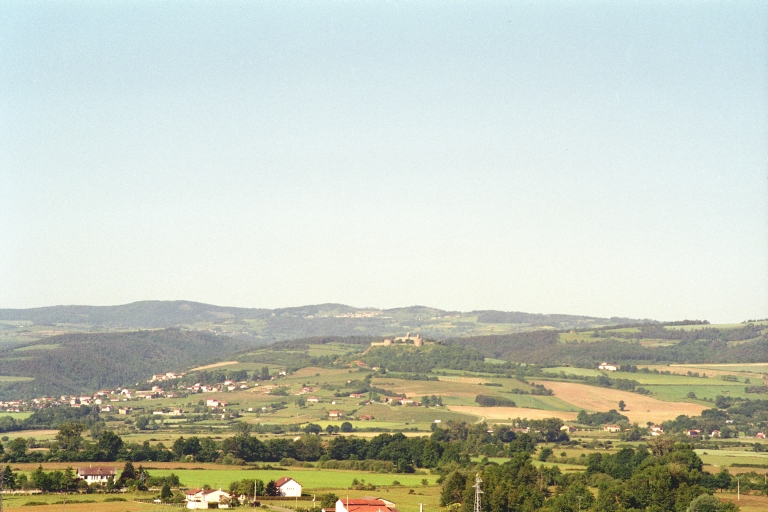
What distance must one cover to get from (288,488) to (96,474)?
1457 cm

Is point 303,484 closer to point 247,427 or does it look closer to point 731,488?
point 731,488

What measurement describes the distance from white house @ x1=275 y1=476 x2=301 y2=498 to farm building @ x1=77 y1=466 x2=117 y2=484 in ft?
39.9

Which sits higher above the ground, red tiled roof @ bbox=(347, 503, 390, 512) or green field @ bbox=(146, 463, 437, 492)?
red tiled roof @ bbox=(347, 503, 390, 512)

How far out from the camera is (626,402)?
122m

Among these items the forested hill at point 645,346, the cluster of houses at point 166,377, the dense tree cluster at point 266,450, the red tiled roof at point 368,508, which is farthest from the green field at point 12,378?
the red tiled roof at point 368,508

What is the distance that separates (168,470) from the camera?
6731cm

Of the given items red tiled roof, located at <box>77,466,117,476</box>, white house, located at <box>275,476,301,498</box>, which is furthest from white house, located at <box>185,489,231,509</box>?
red tiled roof, located at <box>77,466,117,476</box>

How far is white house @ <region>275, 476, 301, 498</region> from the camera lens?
57.5 metres

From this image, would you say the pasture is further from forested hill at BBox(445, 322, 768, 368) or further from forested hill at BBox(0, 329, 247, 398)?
forested hill at BBox(0, 329, 247, 398)

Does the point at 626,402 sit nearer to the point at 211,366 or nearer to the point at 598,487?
the point at 598,487

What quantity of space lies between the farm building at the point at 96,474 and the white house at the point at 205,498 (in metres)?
10.5

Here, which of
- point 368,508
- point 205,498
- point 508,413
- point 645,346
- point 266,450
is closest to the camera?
point 368,508

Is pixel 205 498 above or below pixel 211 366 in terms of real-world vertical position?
below

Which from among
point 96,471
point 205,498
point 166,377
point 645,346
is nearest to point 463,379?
A: point 645,346
